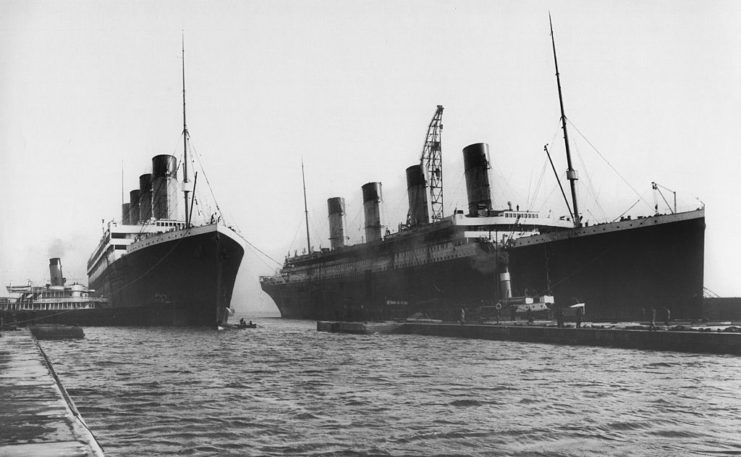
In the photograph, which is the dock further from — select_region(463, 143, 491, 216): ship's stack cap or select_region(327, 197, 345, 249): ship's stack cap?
select_region(327, 197, 345, 249): ship's stack cap

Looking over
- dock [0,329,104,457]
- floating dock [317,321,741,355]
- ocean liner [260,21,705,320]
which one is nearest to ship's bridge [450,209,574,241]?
ocean liner [260,21,705,320]

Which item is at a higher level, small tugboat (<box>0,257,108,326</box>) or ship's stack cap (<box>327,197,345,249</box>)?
ship's stack cap (<box>327,197,345,249</box>)

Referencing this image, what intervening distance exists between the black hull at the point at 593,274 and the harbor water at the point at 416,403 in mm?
11716

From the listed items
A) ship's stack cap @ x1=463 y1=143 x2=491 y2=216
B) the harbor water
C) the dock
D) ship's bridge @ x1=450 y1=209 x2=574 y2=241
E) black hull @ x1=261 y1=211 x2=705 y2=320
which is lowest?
the harbor water

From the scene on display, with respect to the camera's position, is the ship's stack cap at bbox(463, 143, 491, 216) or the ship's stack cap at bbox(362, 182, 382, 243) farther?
the ship's stack cap at bbox(362, 182, 382, 243)

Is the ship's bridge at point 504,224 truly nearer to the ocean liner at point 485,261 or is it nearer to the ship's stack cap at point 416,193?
the ocean liner at point 485,261

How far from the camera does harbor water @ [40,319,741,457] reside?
8.67 metres

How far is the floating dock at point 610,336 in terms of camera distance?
19781mm

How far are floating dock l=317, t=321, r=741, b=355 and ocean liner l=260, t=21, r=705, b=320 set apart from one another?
4.37 metres

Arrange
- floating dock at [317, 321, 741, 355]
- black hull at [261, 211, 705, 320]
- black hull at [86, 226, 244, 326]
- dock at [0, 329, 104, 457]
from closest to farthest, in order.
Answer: dock at [0, 329, 104, 457], floating dock at [317, 321, 741, 355], black hull at [261, 211, 705, 320], black hull at [86, 226, 244, 326]

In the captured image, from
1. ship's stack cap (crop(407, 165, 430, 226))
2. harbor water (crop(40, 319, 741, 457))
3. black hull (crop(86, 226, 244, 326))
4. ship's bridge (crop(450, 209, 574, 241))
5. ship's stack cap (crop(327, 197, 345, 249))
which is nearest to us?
harbor water (crop(40, 319, 741, 457))

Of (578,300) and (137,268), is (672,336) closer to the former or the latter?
(578,300)

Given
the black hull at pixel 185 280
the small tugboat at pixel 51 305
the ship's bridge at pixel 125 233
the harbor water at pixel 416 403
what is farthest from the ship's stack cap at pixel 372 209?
the harbor water at pixel 416 403

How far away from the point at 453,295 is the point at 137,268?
2168cm
